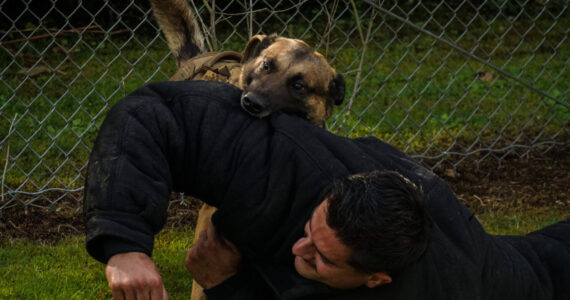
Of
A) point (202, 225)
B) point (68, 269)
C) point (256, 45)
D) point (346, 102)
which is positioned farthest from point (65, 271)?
point (346, 102)

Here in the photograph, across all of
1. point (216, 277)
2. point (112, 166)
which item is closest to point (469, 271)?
point (216, 277)

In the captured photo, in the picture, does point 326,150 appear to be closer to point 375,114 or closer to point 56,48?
point 375,114

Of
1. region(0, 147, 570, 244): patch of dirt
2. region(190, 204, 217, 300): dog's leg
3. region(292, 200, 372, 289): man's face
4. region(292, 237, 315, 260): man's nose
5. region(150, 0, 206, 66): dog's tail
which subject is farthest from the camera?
region(0, 147, 570, 244): patch of dirt

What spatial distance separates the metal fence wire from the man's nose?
190cm

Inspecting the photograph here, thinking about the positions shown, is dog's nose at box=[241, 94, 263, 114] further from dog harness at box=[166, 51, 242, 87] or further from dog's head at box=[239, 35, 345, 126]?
dog harness at box=[166, 51, 242, 87]

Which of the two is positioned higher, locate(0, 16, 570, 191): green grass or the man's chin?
the man's chin

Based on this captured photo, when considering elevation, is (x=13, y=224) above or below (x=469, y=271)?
below

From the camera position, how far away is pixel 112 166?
1877mm

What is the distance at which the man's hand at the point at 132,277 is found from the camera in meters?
1.76

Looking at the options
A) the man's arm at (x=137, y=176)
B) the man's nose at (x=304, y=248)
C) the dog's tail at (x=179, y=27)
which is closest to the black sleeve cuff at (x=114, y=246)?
the man's arm at (x=137, y=176)

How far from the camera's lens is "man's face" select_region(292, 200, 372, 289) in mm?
1876

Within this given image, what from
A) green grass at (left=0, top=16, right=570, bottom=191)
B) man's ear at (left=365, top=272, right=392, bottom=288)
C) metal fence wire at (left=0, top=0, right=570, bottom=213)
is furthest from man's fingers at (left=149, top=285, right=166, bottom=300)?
green grass at (left=0, top=16, right=570, bottom=191)

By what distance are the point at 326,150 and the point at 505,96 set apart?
3800 millimetres

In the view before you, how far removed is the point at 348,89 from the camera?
18.3 ft
